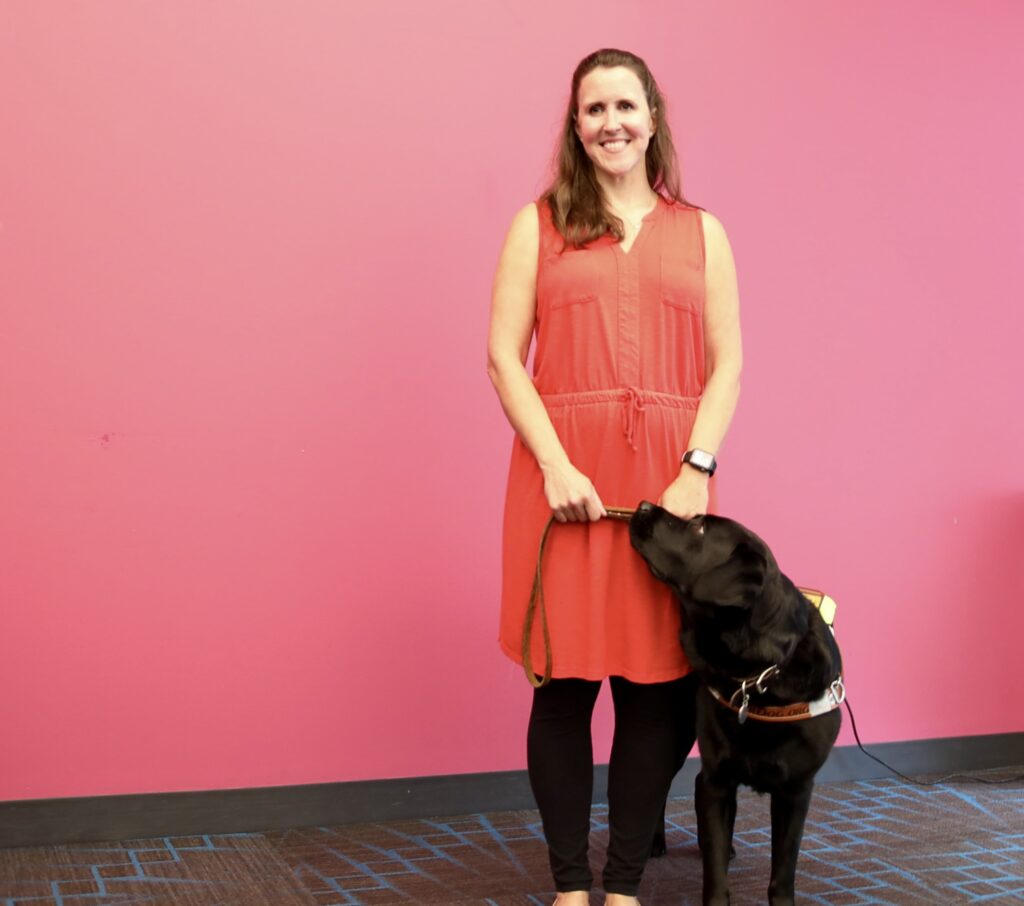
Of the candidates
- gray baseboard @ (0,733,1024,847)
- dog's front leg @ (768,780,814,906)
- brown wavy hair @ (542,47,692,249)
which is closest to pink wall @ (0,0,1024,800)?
gray baseboard @ (0,733,1024,847)

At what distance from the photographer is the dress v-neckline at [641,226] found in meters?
1.96

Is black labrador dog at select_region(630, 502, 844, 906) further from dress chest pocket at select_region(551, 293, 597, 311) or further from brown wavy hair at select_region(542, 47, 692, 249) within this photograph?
brown wavy hair at select_region(542, 47, 692, 249)

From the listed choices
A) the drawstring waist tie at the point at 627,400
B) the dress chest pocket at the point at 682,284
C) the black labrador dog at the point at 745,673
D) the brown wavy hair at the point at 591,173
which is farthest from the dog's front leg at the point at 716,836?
the brown wavy hair at the point at 591,173

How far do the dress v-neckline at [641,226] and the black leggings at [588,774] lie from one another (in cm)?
70

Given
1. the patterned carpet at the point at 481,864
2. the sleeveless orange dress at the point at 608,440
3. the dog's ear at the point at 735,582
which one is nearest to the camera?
the dog's ear at the point at 735,582

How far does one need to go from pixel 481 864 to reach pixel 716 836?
577mm

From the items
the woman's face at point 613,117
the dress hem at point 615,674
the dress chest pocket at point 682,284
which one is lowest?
the dress hem at point 615,674

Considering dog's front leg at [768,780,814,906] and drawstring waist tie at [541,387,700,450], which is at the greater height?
drawstring waist tie at [541,387,700,450]

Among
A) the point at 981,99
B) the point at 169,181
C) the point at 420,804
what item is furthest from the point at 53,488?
the point at 981,99

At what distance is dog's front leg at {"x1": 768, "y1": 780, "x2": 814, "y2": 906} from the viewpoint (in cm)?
196

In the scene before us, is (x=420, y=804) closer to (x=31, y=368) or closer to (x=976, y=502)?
(x=31, y=368)

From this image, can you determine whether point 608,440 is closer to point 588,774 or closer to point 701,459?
point 701,459

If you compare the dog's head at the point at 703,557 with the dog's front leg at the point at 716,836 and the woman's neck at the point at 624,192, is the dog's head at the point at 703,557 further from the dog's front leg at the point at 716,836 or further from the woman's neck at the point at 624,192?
the woman's neck at the point at 624,192

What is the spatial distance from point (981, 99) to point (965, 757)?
5.42 feet
